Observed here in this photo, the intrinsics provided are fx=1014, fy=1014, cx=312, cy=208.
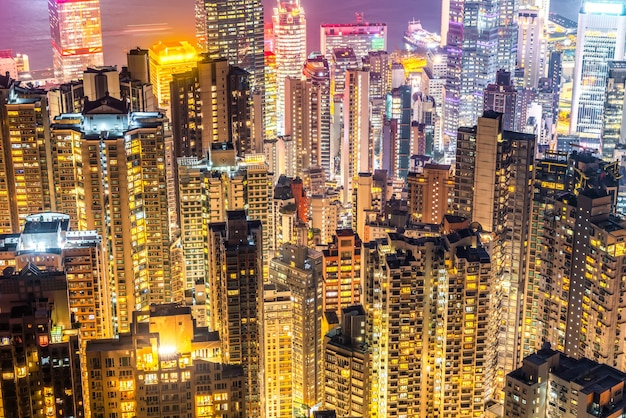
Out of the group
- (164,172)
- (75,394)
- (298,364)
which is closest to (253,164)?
(164,172)

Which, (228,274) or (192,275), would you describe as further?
(192,275)

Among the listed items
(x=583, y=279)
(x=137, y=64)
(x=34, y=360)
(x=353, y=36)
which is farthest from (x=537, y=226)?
(x=353, y=36)

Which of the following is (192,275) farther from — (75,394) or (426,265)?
(75,394)

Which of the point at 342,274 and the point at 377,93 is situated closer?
the point at 342,274

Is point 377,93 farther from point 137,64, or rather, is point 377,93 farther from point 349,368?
point 349,368

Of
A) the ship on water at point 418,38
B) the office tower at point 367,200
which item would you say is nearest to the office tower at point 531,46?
the ship on water at point 418,38

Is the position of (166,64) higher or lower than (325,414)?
higher
